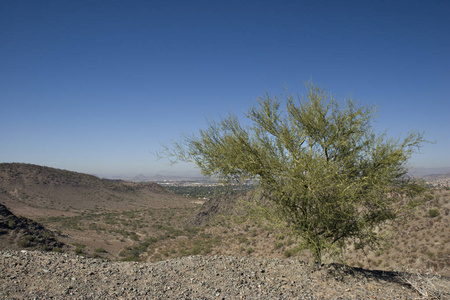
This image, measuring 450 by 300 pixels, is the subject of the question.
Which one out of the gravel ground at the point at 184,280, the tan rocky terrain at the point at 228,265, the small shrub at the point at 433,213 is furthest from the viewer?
the small shrub at the point at 433,213

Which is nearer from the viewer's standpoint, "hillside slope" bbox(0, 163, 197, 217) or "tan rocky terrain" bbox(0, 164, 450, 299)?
"tan rocky terrain" bbox(0, 164, 450, 299)

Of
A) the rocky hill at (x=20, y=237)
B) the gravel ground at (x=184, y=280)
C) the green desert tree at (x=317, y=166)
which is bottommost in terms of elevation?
the rocky hill at (x=20, y=237)

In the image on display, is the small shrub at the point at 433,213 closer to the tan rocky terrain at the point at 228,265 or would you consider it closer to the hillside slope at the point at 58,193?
the tan rocky terrain at the point at 228,265

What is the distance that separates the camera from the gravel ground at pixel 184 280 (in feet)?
24.9

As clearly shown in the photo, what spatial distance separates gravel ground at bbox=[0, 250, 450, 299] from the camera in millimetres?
7584

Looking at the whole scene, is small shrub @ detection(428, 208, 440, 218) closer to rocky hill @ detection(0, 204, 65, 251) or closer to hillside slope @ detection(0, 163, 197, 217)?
rocky hill @ detection(0, 204, 65, 251)

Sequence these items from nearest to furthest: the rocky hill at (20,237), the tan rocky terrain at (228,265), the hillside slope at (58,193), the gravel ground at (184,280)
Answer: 1. the gravel ground at (184,280)
2. the tan rocky terrain at (228,265)
3. the rocky hill at (20,237)
4. the hillside slope at (58,193)

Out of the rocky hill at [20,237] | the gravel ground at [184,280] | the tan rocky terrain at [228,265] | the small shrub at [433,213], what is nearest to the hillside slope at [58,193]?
the tan rocky terrain at [228,265]

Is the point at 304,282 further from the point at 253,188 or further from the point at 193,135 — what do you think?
the point at 193,135

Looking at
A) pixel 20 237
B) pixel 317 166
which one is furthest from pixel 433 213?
pixel 20 237

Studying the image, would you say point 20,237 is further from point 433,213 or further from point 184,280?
point 433,213

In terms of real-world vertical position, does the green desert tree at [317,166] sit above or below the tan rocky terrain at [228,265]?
above

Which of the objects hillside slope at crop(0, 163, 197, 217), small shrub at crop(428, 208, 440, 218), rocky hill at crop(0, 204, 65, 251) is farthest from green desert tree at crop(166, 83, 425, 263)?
hillside slope at crop(0, 163, 197, 217)

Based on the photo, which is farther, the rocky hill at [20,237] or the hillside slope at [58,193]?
the hillside slope at [58,193]
